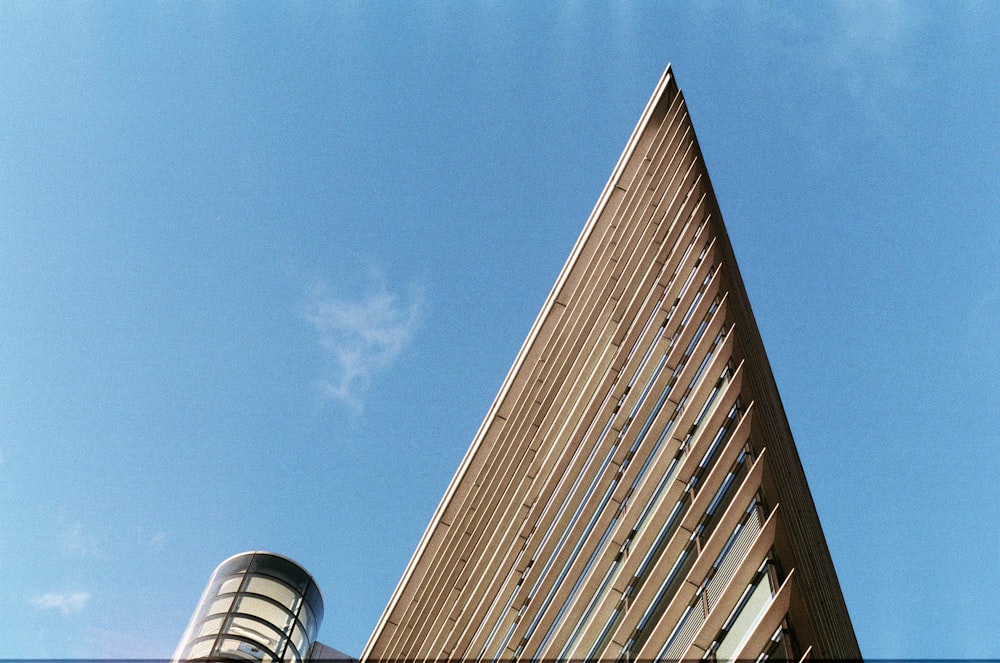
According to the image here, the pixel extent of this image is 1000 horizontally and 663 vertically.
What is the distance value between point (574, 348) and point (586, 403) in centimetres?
175

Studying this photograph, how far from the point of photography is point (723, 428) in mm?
11875

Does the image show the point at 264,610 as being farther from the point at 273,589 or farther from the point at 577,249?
the point at 577,249

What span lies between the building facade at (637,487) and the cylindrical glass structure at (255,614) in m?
0.13

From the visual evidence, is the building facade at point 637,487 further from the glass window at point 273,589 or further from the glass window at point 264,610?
the glass window at point 273,589

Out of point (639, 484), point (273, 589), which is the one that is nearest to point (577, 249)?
point (639, 484)

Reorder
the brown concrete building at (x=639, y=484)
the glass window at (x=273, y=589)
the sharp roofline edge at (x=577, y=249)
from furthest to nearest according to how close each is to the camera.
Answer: the glass window at (x=273, y=589) → the sharp roofline edge at (x=577, y=249) → the brown concrete building at (x=639, y=484)

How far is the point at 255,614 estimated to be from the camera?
66.4 feet

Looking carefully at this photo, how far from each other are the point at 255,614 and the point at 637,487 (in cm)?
1113

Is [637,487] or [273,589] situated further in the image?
[273,589]

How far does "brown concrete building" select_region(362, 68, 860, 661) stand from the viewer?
404 inches

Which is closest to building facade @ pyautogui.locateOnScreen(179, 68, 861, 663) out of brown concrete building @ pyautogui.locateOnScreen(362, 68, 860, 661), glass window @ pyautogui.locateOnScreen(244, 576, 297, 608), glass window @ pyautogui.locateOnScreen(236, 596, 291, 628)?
brown concrete building @ pyautogui.locateOnScreen(362, 68, 860, 661)

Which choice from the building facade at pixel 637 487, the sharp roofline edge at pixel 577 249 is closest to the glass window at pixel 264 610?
the building facade at pixel 637 487

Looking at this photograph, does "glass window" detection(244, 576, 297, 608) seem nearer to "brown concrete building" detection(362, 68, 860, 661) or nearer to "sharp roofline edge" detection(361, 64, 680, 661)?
"brown concrete building" detection(362, 68, 860, 661)

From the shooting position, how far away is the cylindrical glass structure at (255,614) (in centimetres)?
1934
